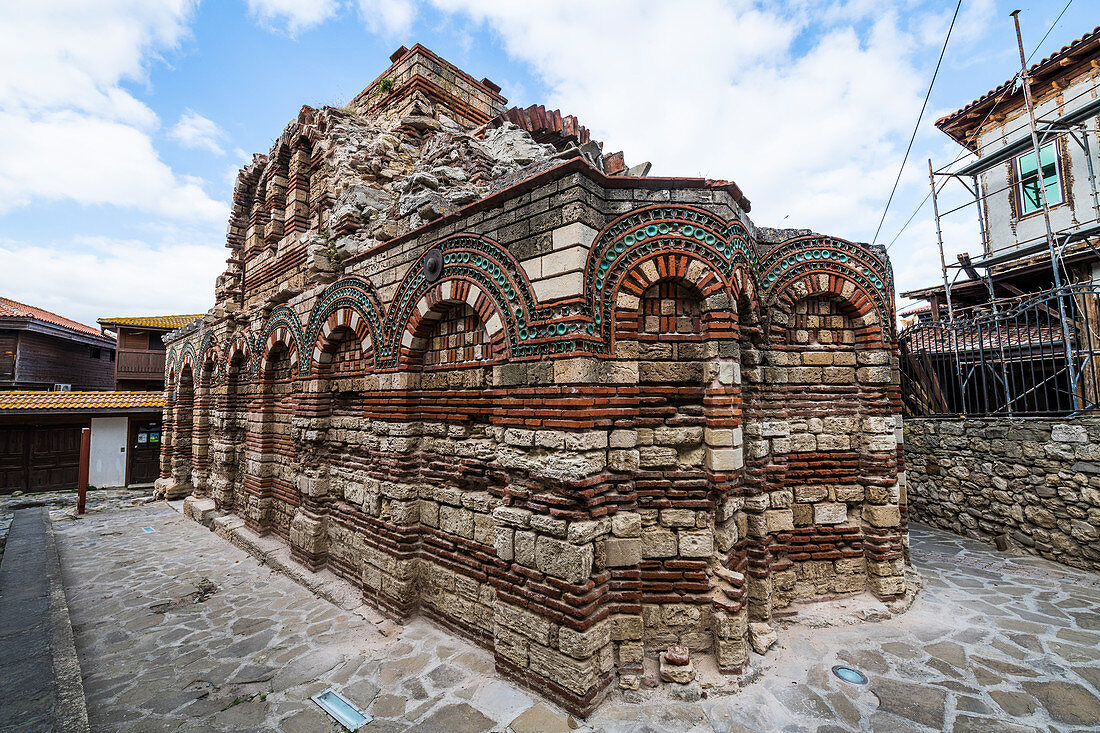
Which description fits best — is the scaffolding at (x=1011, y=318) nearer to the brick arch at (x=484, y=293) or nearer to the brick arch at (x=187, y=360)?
the brick arch at (x=484, y=293)

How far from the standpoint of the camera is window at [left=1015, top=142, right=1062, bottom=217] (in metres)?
10.4

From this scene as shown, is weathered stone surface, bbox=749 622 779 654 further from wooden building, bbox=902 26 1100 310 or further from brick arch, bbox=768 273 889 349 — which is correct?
wooden building, bbox=902 26 1100 310

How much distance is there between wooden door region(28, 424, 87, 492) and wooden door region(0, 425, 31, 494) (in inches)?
5.4

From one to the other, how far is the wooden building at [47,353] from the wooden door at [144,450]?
513 centimetres

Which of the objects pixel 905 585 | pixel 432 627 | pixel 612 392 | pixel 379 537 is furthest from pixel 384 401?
pixel 905 585

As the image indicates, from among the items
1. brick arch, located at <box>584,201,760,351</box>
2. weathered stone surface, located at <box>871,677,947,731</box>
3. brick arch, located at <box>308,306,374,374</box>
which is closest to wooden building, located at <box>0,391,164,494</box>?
brick arch, located at <box>308,306,374,374</box>

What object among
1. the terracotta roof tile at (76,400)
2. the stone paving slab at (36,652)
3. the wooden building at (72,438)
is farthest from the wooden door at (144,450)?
the stone paving slab at (36,652)

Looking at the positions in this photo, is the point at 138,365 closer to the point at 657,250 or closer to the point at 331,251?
the point at 331,251

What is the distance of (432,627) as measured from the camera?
189 inches

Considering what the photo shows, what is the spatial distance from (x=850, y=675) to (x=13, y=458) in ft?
66.9

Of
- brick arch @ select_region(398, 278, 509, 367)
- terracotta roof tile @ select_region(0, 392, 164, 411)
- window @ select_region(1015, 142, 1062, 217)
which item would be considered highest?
window @ select_region(1015, 142, 1062, 217)

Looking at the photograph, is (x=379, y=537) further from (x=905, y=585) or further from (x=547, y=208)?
(x=905, y=585)

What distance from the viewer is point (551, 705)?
3.50 meters

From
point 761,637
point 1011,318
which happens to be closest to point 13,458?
point 761,637
